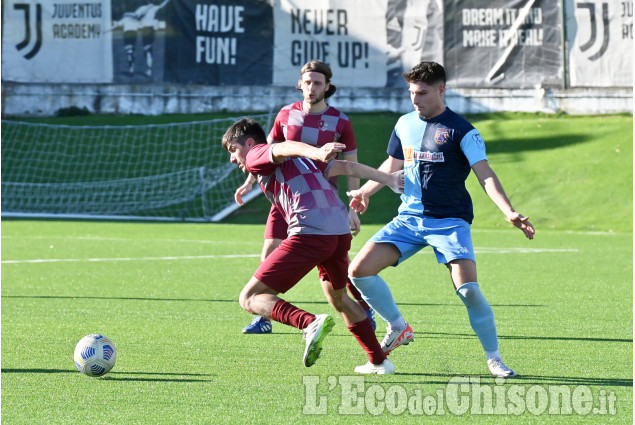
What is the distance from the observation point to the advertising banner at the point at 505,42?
25.2m

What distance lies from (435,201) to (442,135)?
1.33ft

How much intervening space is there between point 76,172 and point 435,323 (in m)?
17.0

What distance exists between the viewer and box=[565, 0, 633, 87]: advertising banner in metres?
24.9

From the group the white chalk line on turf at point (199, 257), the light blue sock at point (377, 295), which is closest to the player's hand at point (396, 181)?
the light blue sock at point (377, 295)

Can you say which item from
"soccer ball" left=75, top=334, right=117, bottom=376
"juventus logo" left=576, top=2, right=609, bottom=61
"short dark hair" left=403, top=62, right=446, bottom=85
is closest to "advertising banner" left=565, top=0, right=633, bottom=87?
"juventus logo" left=576, top=2, right=609, bottom=61

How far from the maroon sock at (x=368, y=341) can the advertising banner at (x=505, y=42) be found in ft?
65.0

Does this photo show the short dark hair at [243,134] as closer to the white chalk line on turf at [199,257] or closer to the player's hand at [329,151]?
the player's hand at [329,151]

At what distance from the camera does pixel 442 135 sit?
250 inches

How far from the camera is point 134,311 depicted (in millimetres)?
9047

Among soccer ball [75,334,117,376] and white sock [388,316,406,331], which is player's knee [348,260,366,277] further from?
soccer ball [75,334,117,376]

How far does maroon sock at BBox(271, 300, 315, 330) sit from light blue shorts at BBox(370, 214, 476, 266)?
Result: 3.13 ft

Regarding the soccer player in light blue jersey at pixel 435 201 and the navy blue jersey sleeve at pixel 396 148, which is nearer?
the soccer player in light blue jersey at pixel 435 201

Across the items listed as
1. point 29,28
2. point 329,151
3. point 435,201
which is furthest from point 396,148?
point 29,28

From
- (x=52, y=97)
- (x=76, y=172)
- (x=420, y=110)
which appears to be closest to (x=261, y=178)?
(x=420, y=110)
